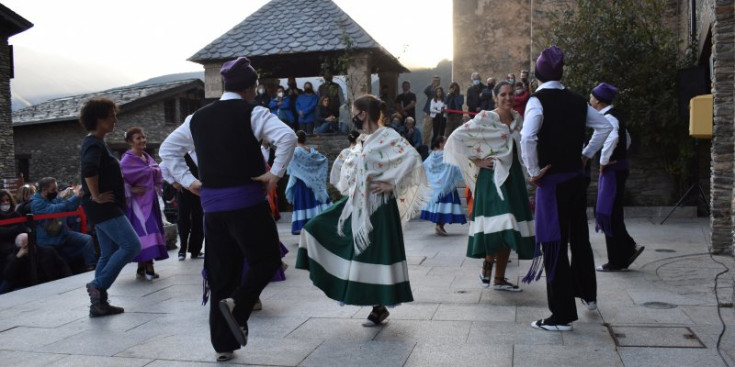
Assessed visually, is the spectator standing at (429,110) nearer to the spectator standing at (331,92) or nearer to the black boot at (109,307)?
the spectator standing at (331,92)

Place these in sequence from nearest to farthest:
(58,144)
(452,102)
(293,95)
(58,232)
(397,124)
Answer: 1. (58,232)
2. (397,124)
3. (452,102)
4. (293,95)
5. (58,144)

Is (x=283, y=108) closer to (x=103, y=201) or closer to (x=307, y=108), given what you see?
(x=307, y=108)

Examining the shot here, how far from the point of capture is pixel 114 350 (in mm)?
4684

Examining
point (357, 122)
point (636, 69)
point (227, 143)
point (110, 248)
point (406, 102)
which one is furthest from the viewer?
point (406, 102)

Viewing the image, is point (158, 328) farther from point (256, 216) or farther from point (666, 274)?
point (666, 274)

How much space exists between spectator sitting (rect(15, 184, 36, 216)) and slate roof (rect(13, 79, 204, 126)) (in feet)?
51.6

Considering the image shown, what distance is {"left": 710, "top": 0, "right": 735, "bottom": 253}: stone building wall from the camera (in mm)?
7609

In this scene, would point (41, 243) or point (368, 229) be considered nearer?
point (368, 229)

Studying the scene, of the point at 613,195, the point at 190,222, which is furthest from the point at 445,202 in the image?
the point at 613,195

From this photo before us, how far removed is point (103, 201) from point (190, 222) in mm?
3377

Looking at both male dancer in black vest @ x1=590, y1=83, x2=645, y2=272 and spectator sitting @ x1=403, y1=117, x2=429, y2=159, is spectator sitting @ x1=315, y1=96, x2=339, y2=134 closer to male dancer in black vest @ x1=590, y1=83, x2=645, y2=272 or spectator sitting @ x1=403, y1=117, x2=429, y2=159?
spectator sitting @ x1=403, y1=117, x2=429, y2=159

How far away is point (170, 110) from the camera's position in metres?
28.5

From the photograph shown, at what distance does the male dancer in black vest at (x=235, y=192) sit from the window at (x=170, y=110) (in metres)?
24.9

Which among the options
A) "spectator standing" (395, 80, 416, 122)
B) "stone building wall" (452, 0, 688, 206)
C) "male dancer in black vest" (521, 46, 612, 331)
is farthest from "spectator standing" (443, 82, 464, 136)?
"male dancer in black vest" (521, 46, 612, 331)
